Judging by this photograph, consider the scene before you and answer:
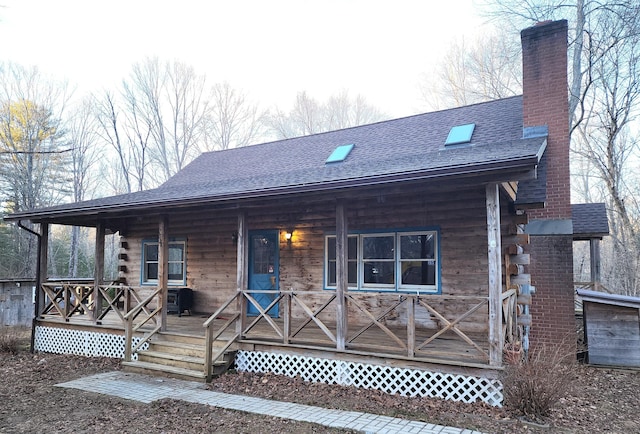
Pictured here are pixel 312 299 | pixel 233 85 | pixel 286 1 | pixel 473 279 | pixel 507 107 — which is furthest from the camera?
pixel 233 85

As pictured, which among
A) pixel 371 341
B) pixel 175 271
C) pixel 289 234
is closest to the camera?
pixel 371 341

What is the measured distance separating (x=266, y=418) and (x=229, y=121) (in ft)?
88.0

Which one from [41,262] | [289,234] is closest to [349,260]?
[289,234]

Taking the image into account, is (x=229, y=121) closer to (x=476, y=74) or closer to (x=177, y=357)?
(x=476, y=74)

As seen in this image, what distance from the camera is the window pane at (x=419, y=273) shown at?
839 centimetres

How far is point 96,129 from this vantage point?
2675cm

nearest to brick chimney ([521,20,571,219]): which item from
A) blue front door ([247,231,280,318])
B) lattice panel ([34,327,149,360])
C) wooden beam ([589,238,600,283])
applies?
wooden beam ([589,238,600,283])

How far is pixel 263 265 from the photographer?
10477 mm

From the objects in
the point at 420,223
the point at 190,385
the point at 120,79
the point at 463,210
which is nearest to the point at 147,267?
the point at 190,385

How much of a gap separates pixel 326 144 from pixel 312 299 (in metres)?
4.92

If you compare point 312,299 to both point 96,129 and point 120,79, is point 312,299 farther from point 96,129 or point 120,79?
point 120,79

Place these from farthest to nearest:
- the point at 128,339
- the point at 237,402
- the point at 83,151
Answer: the point at 83,151
the point at 128,339
the point at 237,402

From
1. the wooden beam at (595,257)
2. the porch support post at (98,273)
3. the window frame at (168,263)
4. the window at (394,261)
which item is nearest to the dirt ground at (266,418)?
the porch support post at (98,273)

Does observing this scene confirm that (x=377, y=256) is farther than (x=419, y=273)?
Yes
